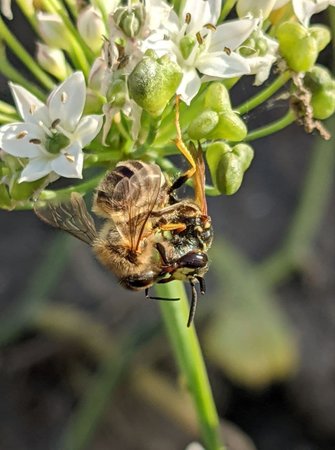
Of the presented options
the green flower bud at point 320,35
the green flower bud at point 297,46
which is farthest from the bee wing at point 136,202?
the green flower bud at point 320,35

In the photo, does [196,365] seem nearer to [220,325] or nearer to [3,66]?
[3,66]

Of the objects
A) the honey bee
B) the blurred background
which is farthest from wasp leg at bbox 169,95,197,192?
the blurred background

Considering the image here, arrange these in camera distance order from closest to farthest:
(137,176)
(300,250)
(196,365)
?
(137,176)
(196,365)
(300,250)

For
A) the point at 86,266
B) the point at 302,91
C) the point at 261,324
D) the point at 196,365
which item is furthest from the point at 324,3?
the point at 86,266

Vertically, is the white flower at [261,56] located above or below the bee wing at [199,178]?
above

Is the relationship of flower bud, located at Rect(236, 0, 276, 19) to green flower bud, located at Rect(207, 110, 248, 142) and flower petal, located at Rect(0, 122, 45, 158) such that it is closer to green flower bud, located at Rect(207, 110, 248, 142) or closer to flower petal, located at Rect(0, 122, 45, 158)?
green flower bud, located at Rect(207, 110, 248, 142)

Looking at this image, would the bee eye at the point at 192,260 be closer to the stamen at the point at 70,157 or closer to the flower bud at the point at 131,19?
the stamen at the point at 70,157

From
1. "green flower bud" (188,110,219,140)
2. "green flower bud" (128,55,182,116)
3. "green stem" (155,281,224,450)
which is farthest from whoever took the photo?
"green stem" (155,281,224,450)
